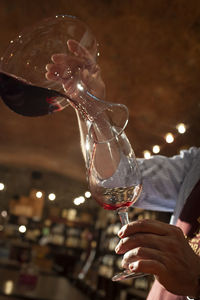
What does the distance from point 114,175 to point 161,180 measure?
1.16ft

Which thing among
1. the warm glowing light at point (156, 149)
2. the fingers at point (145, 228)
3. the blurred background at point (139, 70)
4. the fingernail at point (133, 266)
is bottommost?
the fingernail at point (133, 266)

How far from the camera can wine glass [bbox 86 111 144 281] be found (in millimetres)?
424

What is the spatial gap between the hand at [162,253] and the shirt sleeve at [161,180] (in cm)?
33

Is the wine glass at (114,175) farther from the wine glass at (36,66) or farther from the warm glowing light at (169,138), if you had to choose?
the warm glowing light at (169,138)

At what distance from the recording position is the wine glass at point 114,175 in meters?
0.42

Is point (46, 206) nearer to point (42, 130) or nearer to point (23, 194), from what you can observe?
point (23, 194)

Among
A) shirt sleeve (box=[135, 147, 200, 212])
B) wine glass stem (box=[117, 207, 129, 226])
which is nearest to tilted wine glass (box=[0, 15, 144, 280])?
wine glass stem (box=[117, 207, 129, 226])

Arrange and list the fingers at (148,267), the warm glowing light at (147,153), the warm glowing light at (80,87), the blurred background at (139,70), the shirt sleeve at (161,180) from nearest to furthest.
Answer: the fingers at (148,267)
the warm glowing light at (80,87)
the shirt sleeve at (161,180)
the warm glowing light at (147,153)
the blurred background at (139,70)

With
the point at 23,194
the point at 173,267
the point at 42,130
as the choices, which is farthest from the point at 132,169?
the point at 23,194

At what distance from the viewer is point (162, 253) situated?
39 cm

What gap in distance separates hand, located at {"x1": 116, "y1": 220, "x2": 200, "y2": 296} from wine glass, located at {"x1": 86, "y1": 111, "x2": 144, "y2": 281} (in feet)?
0.13

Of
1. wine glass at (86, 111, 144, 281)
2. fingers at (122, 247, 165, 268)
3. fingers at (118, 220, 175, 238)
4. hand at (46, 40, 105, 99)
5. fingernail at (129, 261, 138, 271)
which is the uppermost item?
hand at (46, 40, 105, 99)

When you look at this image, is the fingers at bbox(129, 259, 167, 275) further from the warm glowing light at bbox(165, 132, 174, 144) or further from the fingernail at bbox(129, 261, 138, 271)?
the warm glowing light at bbox(165, 132, 174, 144)

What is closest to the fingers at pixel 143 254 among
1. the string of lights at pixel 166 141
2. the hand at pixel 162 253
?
the hand at pixel 162 253
